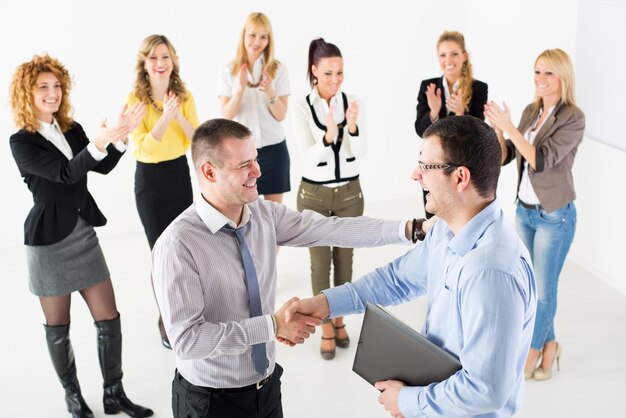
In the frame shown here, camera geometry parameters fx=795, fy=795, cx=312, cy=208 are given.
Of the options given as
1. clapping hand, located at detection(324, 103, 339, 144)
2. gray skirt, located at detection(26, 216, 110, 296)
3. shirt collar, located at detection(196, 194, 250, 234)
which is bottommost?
gray skirt, located at detection(26, 216, 110, 296)

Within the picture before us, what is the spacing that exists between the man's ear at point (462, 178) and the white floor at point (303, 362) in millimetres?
2094

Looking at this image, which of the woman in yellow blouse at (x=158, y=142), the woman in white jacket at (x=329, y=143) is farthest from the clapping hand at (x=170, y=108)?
the woman in white jacket at (x=329, y=143)

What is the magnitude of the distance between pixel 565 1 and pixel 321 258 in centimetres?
247

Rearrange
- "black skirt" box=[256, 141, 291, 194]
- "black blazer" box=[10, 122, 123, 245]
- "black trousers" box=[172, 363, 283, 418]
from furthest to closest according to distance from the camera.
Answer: "black skirt" box=[256, 141, 291, 194] → "black blazer" box=[10, 122, 123, 245] → "black trousers" box=[172, 363, 283, 418]

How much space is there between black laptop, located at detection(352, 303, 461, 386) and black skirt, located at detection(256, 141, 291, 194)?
2.91 metres

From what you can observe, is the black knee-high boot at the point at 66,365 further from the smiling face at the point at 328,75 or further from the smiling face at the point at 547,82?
the smiling face at the point at 547,82

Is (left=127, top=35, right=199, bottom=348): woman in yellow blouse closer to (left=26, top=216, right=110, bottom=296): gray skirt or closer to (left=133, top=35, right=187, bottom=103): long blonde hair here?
(left=133, top=35, right=187, bottom=103): long blonde hair

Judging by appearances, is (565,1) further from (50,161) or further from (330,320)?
(50,161)

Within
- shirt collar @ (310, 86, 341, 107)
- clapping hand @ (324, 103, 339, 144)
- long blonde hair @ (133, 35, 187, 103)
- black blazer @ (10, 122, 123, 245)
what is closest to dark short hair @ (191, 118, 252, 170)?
black blazer @ (10, 122, 123, 245)

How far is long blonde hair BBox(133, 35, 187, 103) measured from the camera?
4.59m

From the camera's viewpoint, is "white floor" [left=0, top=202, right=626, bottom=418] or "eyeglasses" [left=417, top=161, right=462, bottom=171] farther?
"white floor" [left=0, top=202, right=626, bottom=418]

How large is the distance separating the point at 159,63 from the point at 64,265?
55.1 inches

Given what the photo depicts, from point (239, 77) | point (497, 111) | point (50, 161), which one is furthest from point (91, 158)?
point (497, 111)

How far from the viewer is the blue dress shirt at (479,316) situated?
81.7 inches
